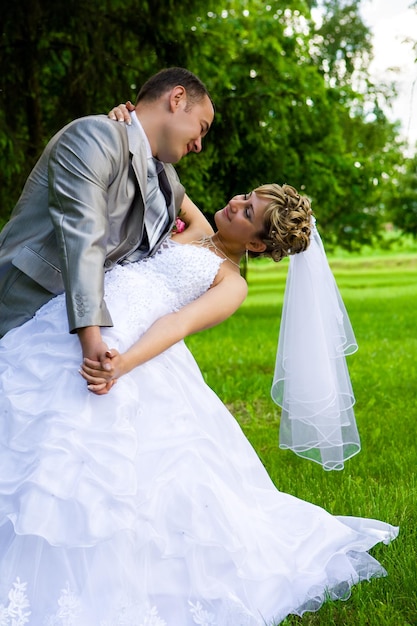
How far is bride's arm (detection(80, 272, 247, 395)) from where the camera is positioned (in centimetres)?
321

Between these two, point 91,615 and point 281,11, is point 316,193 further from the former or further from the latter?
point 91,615

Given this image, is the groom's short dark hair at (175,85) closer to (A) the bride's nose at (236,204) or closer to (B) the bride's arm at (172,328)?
(A) the bride's nose at (236,204)

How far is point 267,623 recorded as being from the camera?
3395 millimetres

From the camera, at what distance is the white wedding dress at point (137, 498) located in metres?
3.04

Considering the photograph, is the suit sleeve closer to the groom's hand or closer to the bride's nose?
the groom's hand

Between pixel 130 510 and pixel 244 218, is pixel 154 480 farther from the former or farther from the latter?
pixel 244 218

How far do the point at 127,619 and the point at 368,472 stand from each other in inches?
121

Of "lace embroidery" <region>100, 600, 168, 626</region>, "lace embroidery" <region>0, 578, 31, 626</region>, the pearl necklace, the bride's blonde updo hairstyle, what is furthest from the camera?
the pearl necklace

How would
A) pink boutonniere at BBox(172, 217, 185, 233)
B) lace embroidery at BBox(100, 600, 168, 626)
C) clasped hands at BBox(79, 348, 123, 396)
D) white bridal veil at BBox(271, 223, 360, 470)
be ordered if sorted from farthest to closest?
1. white bridal veil at BBox(271, 223, 360, 470)
2. pink boutonniere at BBox(172, 217, 185, 233)
3. clasped hands at BBox(79, 348, 123, 396)
4. lace embroidery at BBox(100, 600, 168, 626)

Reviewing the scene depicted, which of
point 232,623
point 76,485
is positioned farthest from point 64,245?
point 232,623

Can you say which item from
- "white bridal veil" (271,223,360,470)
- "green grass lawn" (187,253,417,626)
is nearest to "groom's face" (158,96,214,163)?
"white bridal veil" (271,223,360,470)

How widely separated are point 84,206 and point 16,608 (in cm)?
151

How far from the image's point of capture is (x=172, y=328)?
348cm

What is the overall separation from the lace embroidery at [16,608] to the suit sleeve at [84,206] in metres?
0.98
